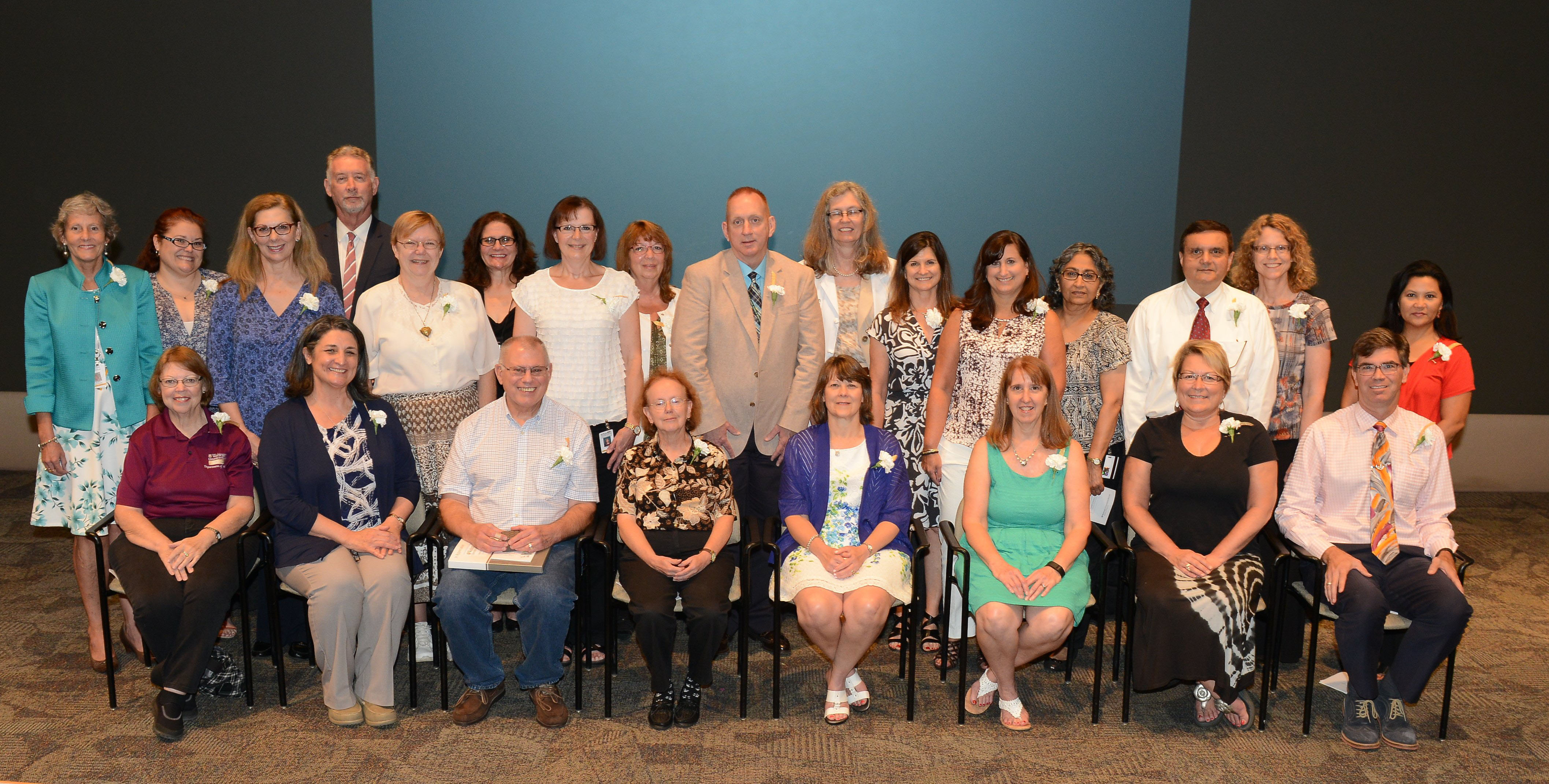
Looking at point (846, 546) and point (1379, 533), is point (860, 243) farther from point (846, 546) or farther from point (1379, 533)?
point (1379, 533)

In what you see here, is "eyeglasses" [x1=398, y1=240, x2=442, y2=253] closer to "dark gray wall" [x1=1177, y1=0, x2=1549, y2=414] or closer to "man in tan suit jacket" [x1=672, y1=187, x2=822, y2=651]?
"man in tan suit jacket" [x1=672, y1=187, x2=822, y2=651]

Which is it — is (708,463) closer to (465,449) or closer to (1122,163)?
(465,449)

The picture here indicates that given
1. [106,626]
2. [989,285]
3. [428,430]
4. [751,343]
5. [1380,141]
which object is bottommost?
[106,626]

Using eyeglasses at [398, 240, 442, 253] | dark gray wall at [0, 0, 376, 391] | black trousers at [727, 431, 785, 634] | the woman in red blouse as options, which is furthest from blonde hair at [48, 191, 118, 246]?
the woman in red blouse

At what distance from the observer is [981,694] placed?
11.3 ft

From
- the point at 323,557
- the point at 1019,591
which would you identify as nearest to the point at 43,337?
the point at 323,557

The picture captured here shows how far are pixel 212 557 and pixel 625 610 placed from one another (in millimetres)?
1418

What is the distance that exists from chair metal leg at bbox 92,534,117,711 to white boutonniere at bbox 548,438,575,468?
4.89 ft

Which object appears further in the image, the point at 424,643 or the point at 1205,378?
the point at 424,643

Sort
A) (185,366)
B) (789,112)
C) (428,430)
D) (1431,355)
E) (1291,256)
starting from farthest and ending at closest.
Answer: (789,112) < (1431,355) < (1291,256) < (428,430) < (185,366)

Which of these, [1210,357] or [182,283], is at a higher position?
[182,283]

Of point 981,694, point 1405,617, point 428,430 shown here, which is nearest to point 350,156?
point 428,430

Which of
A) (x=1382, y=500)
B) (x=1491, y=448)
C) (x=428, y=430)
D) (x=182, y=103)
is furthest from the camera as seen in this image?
(x=1491, y=448)

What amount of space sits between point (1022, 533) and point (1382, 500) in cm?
127
